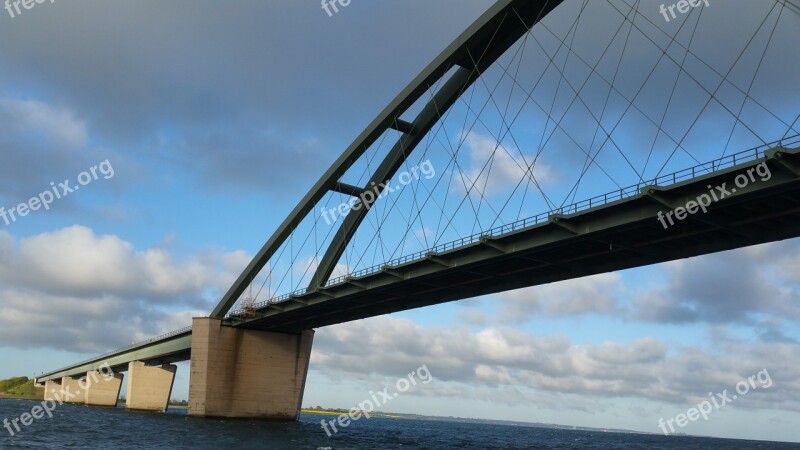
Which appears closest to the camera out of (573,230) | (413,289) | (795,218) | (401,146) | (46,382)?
(795,218)

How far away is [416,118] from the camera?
49812 millimetres

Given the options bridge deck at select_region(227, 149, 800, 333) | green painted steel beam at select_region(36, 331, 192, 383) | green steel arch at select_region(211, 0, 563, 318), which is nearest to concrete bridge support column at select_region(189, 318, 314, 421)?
green steel arch at select_region(211, 0, 563, 318)

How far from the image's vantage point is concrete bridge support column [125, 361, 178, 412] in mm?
81312

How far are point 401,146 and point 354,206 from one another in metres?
7.76

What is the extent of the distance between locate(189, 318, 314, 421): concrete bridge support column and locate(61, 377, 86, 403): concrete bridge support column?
Result: 223 ft

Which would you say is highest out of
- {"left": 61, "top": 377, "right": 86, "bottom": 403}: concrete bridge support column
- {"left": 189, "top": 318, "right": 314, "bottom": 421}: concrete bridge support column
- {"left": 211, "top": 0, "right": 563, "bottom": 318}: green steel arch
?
{"left": 211, "top": 0, "right": 563, "bottom": 318}: green steel arch

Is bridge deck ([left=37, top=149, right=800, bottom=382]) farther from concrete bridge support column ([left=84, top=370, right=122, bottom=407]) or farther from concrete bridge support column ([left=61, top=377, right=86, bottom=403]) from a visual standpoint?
concrete bridge support column ([left=61, top=377, right=86, bottom=403])

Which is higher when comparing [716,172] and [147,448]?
[716,172]

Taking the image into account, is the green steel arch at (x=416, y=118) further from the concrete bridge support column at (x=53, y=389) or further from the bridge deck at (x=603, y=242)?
the concrete bridge support column at (x=53, y=389)

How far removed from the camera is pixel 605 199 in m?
28.0

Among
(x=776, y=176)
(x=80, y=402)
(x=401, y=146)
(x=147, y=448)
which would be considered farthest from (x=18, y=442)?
(x=80, y=402)

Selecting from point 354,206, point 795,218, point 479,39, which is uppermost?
point 479,39

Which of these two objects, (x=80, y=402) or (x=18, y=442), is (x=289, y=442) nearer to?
(x=18, y=442)

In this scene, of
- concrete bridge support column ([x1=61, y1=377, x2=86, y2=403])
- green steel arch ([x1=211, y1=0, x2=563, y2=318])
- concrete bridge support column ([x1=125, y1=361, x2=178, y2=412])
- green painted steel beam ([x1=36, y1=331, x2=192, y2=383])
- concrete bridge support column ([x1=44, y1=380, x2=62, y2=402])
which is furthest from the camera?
concrete bridge support column ([x1=44, y1=380, x2=62, y2=402])
